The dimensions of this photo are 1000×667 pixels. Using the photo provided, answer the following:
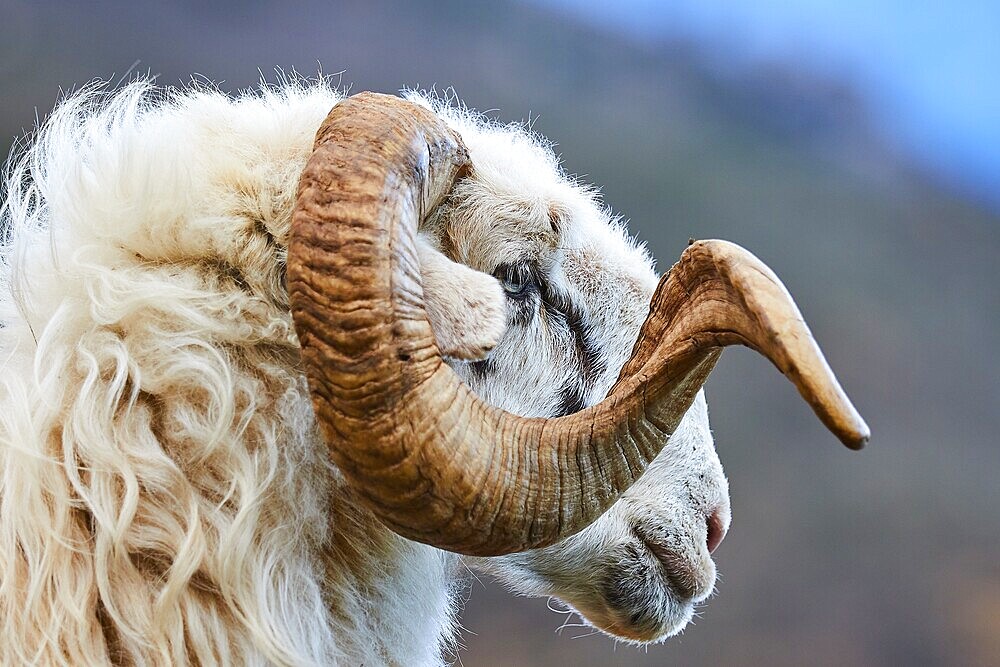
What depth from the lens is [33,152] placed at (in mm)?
1349

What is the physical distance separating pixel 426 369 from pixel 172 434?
35 centimetres

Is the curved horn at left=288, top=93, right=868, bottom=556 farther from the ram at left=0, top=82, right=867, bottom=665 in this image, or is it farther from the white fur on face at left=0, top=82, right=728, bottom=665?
the white fur on face at left=0, top=82, right=728, bottom=665

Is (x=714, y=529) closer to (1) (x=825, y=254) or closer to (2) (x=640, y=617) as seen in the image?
(2) (x=640, y=617)

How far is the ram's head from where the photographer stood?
0.94m

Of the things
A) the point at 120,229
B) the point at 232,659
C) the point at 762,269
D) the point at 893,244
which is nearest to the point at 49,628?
the point at 232,659

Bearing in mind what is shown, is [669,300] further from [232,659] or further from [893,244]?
[893,244]

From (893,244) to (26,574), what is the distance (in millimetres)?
2539

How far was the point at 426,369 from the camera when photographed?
977mm

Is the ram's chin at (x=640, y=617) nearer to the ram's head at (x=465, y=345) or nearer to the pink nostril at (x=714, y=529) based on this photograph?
the pink nostril at (x=714, y=529)

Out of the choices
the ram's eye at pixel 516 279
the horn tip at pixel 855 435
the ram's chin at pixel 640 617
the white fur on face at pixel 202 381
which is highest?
the horn tip at pixel 855 435

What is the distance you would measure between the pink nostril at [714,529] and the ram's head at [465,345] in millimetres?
333

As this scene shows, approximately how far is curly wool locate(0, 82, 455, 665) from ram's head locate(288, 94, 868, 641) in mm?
169

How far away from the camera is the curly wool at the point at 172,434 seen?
1052 millimetres

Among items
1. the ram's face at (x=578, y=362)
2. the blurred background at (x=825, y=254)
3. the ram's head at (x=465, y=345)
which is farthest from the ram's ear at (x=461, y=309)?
the blurred background at (x=825, y=254)
